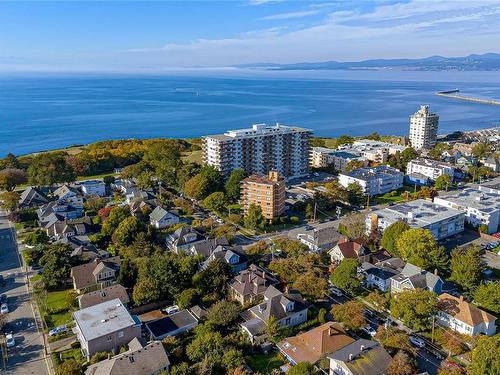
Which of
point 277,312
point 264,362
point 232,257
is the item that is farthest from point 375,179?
point 264,362

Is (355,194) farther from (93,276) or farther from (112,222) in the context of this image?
(93,276)

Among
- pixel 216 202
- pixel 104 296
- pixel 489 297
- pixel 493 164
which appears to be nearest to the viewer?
pixel 489 297

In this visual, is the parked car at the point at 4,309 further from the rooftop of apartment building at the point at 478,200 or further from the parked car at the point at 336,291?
the rooftop of apartment building at the point at 478,200

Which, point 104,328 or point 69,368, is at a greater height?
point 104,328

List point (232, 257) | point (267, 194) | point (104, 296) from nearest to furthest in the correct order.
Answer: point (104, 296)
point (232, 257)
point (267, 194)

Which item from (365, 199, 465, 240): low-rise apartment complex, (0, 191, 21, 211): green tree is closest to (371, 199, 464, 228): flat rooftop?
(365, 199, 465, 240): low-rise apartment complex

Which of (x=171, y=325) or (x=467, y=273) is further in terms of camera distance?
(x=467, y=273)

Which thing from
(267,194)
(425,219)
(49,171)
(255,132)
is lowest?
(425,219)

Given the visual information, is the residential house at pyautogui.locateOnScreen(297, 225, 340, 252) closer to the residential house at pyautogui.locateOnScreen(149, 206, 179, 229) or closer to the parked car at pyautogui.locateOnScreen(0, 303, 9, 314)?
the residential house at pyautogui.locateOnScreen(149, 206, 179, 229)
